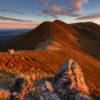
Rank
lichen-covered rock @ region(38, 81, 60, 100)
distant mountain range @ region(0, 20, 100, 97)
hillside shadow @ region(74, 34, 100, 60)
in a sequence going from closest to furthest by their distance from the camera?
lichen-covered rock @ region(38, 81, 60, 100) → distant mountain range @ region(0, 20, 100, 97) → hillside shadow @ region(74, 34, 100, 60)

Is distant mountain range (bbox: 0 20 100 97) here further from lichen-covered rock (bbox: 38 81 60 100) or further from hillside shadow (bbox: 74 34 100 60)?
lichen-covered rock (bbox: 38 81 60 100)

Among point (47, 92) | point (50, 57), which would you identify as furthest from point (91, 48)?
point (47, 92)

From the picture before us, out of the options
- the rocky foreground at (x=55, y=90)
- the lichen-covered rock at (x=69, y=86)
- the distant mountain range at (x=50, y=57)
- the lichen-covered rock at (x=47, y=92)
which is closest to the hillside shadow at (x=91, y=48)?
the distant mountain range at (x=50, y=57)

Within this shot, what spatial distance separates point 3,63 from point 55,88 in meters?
7.69

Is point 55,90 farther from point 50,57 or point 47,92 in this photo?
point 50,57

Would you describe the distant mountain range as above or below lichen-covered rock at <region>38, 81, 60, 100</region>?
below

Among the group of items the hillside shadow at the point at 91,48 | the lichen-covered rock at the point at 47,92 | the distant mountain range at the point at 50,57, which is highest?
the lichen-covered rock at the point at 47,92

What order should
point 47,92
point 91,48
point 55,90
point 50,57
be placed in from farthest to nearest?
point 91,48
point 50,57
point 55,90
point 47,92

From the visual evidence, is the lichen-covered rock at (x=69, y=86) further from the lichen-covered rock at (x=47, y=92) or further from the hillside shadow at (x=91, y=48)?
the hillside shadow at (x=91, y=48)

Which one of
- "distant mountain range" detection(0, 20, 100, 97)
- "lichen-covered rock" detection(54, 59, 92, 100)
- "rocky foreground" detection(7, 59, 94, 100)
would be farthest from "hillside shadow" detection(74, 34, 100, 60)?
"rocky foreground" detection(7, 59, 94, 100)

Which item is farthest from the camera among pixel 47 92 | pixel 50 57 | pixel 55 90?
pixel 50 57

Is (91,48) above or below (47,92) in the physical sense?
below

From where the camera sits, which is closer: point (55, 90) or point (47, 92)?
point (47, 92)

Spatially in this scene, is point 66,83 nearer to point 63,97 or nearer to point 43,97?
point 63,97
